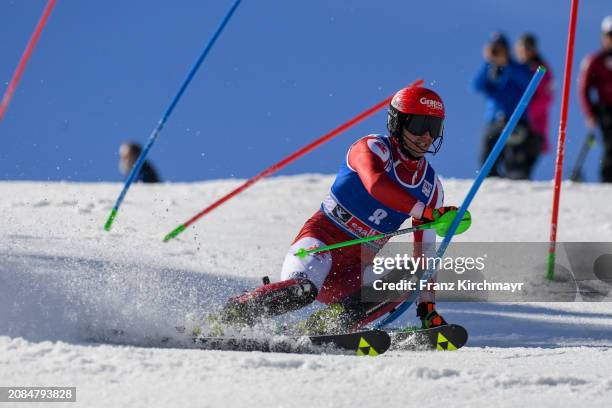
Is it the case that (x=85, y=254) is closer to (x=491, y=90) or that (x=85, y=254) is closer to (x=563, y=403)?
(x=563, y=403)

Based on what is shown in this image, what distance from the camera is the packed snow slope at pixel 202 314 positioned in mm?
3305

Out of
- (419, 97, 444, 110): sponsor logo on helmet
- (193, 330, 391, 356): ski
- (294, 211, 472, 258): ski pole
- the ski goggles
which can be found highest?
(419, 97, 444, 110): sponsor logo on helmet

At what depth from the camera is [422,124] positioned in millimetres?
4863

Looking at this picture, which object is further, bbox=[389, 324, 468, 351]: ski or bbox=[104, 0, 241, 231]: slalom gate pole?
bbox=[104, 0, 241, 231]: slalom gate pole

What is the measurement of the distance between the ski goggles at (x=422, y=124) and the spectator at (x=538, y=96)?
5.77m

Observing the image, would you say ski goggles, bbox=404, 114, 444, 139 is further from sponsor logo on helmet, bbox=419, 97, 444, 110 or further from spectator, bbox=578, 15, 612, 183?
spectator, bbox=578, 15, 612, 183

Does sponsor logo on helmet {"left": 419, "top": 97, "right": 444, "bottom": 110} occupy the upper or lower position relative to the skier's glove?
upper

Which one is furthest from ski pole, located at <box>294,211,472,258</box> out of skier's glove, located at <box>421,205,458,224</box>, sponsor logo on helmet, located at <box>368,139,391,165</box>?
sponsor logo on helmet, located at <box>368,139,391,165</box>

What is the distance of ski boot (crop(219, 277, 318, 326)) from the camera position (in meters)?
4.62

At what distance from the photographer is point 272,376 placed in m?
3.44

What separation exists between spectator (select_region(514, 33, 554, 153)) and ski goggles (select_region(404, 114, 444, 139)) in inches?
227

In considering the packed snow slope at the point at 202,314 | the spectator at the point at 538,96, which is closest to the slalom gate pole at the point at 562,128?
the packed snow slope at the point at 202,314

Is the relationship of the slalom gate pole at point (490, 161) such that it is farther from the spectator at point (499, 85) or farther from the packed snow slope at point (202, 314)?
the spectator at point (499, 85)

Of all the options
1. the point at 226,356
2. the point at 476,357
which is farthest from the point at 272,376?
the point at 476,357
